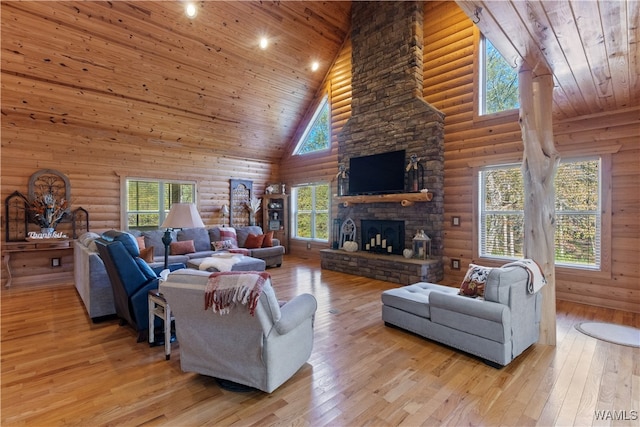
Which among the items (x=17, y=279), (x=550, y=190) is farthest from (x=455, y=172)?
(x=17, y=279)

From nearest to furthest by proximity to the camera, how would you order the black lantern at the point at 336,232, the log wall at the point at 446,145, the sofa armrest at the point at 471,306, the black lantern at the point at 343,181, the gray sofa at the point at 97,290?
the sofa armrest at the point at 471,306 < the gray sofa at the point at 97,290 < the log wall at the point at 446,145 < the black lantern at the point at 343,181 < the black lantern at the point at 336,232

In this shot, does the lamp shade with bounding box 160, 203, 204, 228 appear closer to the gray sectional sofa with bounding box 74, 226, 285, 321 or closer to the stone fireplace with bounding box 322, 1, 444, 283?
the gray sectional sofa with bounding box 74, 226, 285, 321

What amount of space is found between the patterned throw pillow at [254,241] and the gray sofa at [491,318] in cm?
439

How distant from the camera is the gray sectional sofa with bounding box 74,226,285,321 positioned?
3.60 metres

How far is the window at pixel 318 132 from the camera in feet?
25.4

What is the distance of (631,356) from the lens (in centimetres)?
269

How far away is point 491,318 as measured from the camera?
255 cm

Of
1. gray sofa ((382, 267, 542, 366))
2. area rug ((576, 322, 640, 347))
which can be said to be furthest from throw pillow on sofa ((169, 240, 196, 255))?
area rug ((576, 322, 640, 347))

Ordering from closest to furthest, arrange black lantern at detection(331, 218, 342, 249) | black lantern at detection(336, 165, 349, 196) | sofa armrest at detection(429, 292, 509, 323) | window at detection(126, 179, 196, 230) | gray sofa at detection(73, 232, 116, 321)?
sofa armrest at detection(429, 292, 509, 323)
gray sofa at detection(73, 232, 116, 321)
window at detection(126, 179, 196, 230)
black lantern at detection(336, 165, 349, 196)
black lantern at detection(331, 218, 342, 249)

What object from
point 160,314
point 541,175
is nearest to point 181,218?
point 160,314

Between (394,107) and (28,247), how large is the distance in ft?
22.3

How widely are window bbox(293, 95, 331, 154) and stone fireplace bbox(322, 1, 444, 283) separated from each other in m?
1.09

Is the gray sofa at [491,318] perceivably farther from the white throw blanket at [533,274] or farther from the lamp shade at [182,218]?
the lamp shade at [182,218]

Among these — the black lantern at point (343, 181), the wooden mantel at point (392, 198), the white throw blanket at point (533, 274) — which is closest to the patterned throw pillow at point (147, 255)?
the wooden mantel at point (392, 198)
